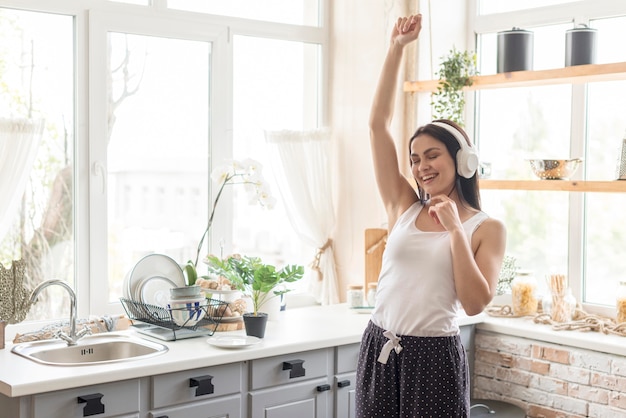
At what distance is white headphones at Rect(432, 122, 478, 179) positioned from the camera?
2305 mm

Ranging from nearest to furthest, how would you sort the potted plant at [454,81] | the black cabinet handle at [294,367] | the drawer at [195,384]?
the drawer at [195,384] → the black cabinet handle at [294,367] → the potted plant at [454,81]

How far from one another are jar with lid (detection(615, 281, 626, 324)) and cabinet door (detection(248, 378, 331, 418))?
4.03 feet

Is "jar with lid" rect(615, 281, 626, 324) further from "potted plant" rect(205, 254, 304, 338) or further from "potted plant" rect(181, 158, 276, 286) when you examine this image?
"potted plant" rect(181, 158, 276, 286)

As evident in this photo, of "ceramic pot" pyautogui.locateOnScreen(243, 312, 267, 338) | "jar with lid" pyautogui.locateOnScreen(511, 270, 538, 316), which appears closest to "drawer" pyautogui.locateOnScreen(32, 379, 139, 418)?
"ceramic pot" pyautogui.locateOnScreen(243, 312, 267, 338)

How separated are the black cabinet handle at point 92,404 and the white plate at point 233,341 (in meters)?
0.49

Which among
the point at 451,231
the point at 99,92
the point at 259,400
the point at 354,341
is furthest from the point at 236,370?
the point at 99,92

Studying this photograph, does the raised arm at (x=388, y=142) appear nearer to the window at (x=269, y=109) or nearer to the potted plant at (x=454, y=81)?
the potted plant at (x=454, y=81)

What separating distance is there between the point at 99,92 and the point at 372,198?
1406 millimetres

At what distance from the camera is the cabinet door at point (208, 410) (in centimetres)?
262

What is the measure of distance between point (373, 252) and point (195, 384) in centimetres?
138

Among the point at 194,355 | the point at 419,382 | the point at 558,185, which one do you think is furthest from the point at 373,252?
the point at 419,382

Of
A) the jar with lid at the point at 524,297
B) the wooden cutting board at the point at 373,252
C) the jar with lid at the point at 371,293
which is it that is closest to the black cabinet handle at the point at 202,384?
the jar with lid at the point at 371,293

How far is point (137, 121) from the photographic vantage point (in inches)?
138

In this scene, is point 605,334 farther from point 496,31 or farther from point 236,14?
point 236,14
